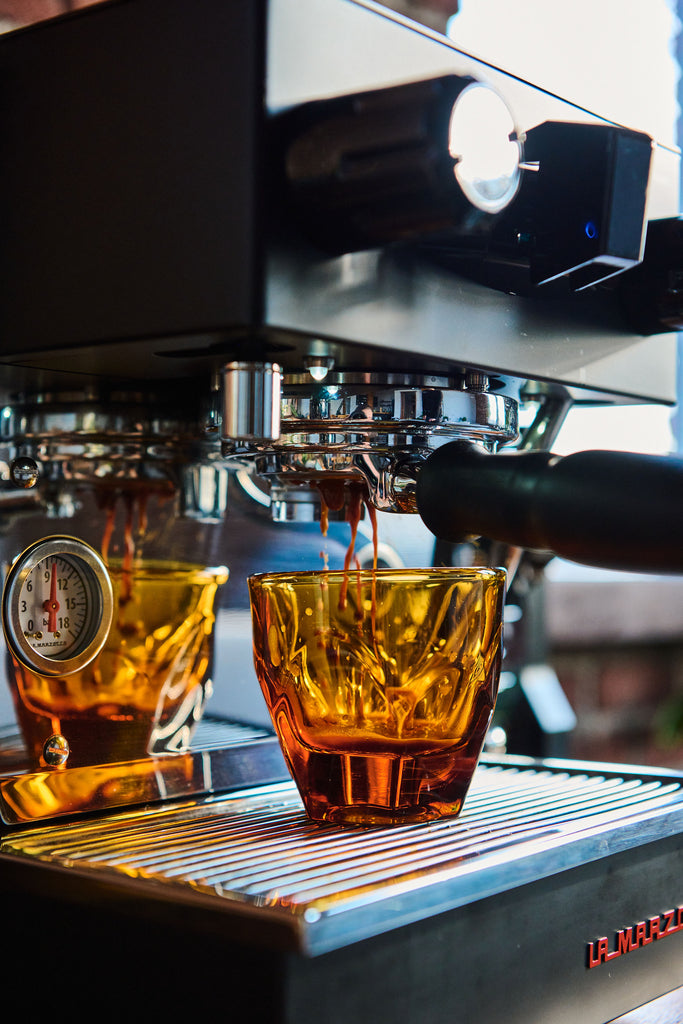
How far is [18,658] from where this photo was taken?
491 millimetres

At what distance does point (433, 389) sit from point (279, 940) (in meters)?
0.22

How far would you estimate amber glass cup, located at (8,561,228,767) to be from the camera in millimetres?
503

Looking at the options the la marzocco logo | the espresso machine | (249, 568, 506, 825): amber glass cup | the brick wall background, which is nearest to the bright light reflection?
the espresso machine

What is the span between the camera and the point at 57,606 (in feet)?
1.66

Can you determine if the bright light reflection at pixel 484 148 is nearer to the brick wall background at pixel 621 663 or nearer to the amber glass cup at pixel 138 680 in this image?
the amber glass cup at pixel 138 680

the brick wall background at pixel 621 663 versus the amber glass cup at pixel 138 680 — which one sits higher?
the amber glass cup at pixel 138 680

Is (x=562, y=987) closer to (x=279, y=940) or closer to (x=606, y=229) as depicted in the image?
(x=279, y=940)

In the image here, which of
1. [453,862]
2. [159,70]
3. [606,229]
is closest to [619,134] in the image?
[606,229]

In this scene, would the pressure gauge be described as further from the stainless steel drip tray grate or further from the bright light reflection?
the bright light reflection

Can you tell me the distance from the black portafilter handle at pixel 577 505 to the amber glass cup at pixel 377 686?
0.23ft

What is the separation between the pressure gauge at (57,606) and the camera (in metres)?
0.49

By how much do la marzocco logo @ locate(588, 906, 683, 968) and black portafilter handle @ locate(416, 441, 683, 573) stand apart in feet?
0.55

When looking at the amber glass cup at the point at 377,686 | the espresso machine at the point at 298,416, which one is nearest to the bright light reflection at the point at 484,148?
the espresso machine at the point at 298,416

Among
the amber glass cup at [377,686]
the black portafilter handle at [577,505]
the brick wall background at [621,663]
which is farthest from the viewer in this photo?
the brick wall background at [621,663]
